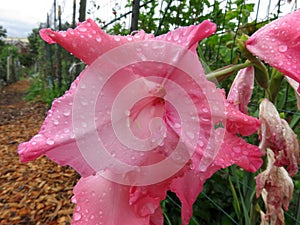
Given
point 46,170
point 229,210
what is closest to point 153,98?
point 229,210

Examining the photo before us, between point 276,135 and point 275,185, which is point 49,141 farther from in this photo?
point 275,185

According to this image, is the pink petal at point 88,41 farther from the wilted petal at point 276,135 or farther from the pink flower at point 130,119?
the wilted petal at point 276,135

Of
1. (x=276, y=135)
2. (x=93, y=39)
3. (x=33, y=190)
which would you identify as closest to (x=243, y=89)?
(x=276, y=135)

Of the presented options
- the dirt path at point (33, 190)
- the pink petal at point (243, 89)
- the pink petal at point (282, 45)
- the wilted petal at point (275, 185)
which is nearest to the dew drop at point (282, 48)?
the pink petal at point (282, 45)

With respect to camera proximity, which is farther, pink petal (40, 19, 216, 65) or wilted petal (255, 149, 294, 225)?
wilted petal (255, 149, 294, 225)

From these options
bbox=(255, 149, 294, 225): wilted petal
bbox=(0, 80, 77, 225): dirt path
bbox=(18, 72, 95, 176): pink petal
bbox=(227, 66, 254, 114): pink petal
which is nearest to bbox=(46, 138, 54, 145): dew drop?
bbox=(18, 72, 95, 176): pink petal

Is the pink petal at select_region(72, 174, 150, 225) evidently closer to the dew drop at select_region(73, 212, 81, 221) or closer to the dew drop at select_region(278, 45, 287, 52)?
the dew drop at select_region(73, 212, 81, 221)

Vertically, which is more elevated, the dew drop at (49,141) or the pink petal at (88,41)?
the pink petal at (88,41)

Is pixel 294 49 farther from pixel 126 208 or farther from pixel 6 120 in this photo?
pixel 6 120
